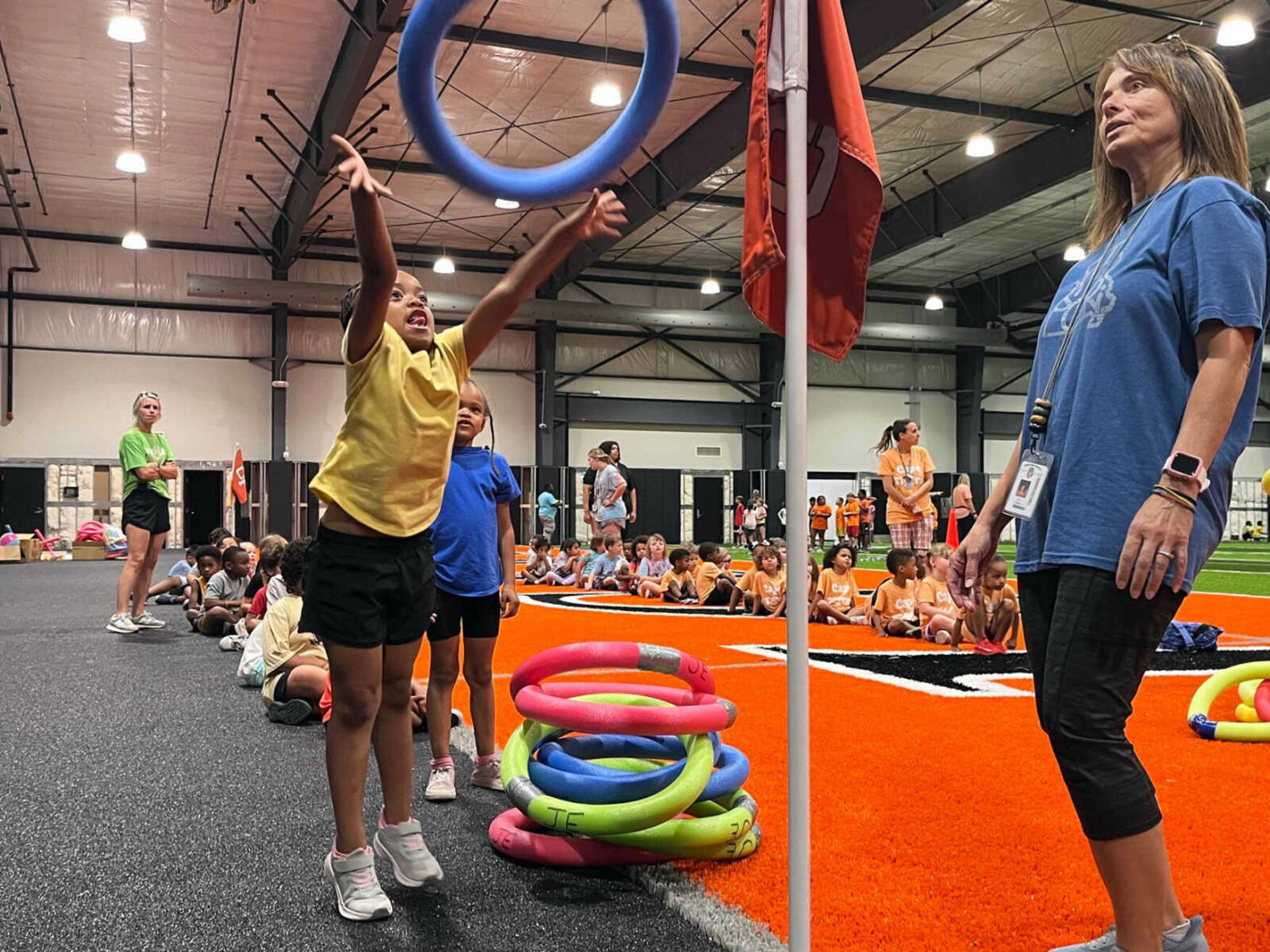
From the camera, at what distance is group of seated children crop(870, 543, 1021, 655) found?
682 cm

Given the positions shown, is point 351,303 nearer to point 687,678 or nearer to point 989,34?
point 687,678

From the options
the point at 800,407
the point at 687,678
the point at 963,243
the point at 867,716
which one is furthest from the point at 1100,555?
the point at 963,243

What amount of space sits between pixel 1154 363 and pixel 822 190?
31.8 inches

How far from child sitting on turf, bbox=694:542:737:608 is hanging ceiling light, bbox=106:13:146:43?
8.98 metres

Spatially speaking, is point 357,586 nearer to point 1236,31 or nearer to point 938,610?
point 938,610

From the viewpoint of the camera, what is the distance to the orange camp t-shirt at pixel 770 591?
9.45m

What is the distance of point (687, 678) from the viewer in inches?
116

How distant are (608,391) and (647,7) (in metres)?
24.8

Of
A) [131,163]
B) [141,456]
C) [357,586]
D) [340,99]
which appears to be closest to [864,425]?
[340,99]

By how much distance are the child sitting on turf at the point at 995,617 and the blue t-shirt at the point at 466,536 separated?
4.18 meters

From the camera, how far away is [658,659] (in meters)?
2.90

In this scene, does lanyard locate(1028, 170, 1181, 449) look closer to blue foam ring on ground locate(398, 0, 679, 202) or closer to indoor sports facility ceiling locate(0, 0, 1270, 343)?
blue foam ring on ground locate(398, 0, 679, 202)

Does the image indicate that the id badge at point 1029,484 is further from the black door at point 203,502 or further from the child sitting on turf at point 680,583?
the black door at point 203,502

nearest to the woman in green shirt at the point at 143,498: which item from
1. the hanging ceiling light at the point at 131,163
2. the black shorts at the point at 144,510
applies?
the black shorts at the point at 144,510
